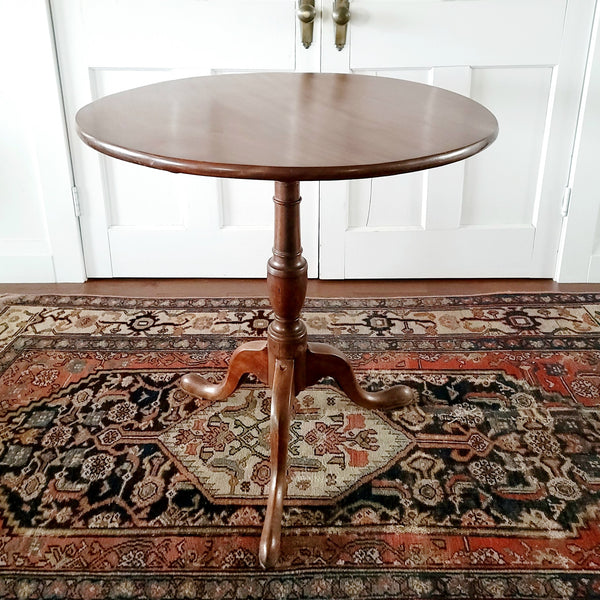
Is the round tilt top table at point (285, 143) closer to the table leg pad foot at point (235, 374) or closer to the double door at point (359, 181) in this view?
the table leg pad foot at point (235, 374)

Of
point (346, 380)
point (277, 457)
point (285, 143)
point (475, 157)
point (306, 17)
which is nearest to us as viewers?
point (285, 143)

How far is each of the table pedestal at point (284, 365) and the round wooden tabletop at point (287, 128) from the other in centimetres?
19

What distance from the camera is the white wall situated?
2123mm

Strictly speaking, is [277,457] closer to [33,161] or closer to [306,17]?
[306,17]

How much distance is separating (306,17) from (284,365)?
3.75 ft

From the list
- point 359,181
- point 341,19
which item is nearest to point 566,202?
point 359,181

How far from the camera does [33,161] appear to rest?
2305mm

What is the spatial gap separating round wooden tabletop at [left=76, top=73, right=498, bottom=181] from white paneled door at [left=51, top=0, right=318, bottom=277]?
642mm

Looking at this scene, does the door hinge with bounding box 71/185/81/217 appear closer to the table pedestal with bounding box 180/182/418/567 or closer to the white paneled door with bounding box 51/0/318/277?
the white paneled door with bounding box 51/0/318/277

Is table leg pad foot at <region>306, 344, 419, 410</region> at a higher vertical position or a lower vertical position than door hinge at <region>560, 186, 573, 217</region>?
lower

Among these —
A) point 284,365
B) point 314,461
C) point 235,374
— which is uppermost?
point 284,365

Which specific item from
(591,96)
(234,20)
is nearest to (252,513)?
(234,20)

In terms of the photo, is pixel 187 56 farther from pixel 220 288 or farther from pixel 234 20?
pixel 220 288

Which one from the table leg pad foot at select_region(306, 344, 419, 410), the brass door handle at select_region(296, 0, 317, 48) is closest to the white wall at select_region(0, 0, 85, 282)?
the brass door handle at select_region(296, 0, 317, 48)
